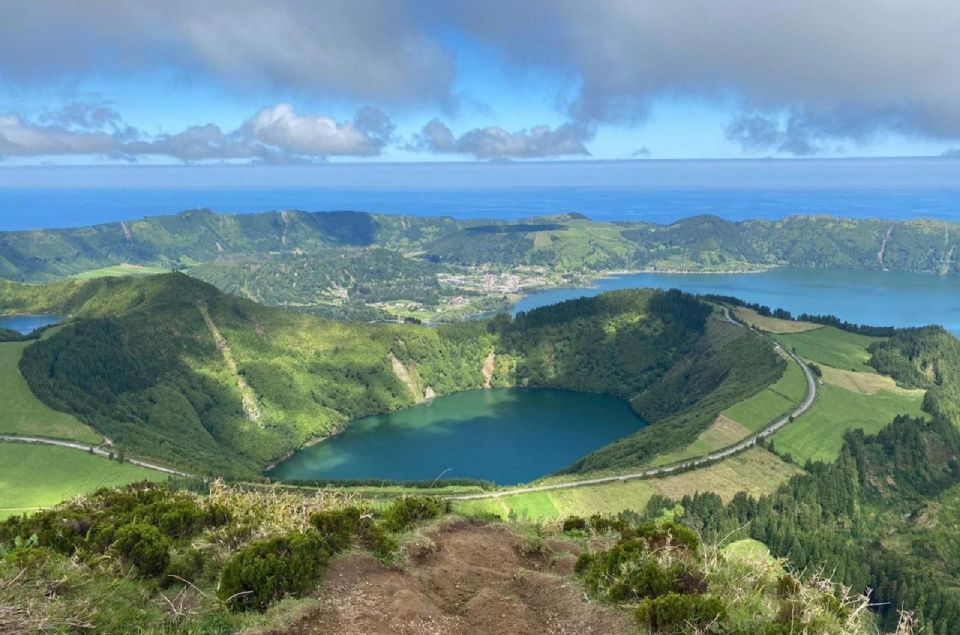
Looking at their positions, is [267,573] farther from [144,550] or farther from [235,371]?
[235,371]

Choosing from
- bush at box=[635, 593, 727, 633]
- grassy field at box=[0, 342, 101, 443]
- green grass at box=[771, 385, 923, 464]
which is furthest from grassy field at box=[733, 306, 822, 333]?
bush at box=[635, 593, 727, 633]

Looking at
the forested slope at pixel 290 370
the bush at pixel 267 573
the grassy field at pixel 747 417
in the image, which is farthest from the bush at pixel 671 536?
the forested slope at pixel 290 370

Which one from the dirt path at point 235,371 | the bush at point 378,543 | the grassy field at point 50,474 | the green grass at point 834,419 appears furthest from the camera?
the dirt path at point 235,371

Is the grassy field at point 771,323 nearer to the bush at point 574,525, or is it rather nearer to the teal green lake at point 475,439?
the teal green lake at point 475,439

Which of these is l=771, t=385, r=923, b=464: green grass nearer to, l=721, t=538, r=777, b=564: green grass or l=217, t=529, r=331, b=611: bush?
l=721, t=538, r=777, b=564: green grass

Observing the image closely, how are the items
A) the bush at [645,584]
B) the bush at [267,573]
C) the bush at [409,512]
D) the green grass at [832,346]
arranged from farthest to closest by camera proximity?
the green grass at [832,346], the bush at [409,512], the bush at [645,584], the bush at [267,573]

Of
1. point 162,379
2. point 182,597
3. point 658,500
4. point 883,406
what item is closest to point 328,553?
point 182,597
